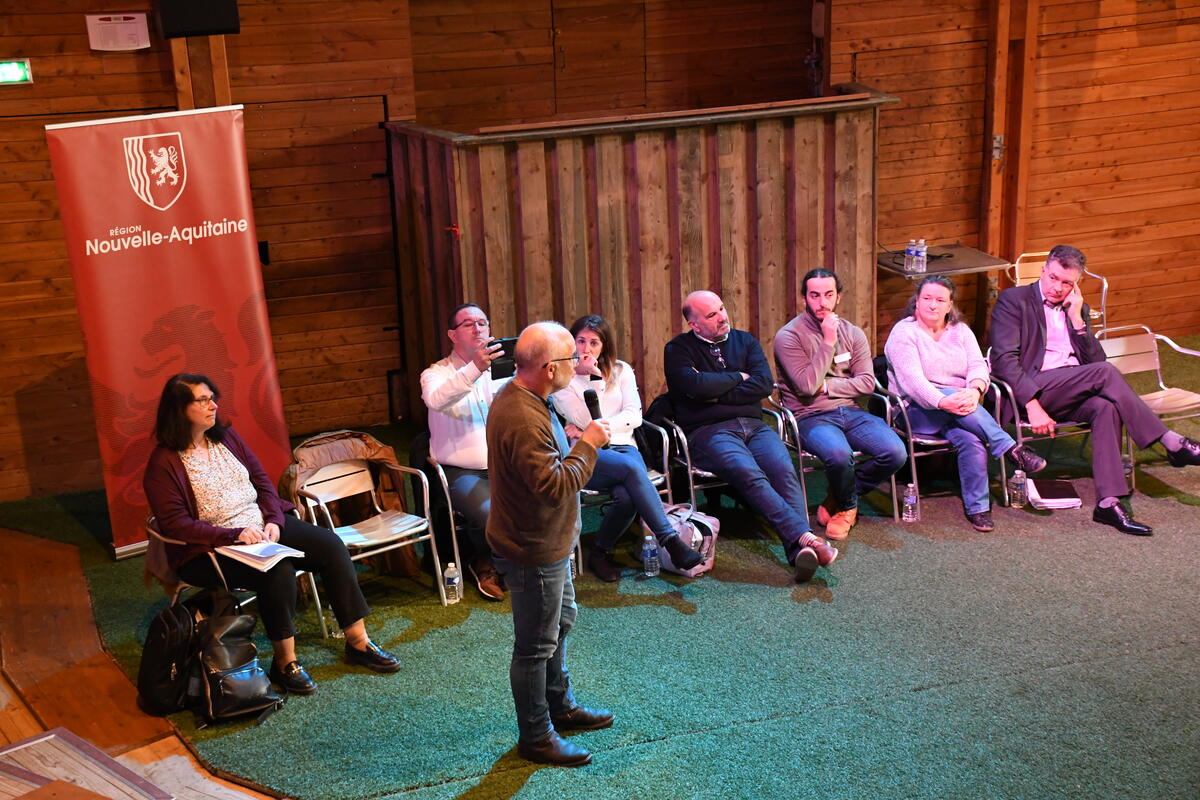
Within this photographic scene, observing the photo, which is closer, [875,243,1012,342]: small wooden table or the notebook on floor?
the notebook on floor

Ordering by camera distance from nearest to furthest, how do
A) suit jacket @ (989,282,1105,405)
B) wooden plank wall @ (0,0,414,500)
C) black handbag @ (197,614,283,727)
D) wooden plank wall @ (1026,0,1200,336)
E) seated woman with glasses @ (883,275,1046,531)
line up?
black handbag @ (197,614,283,727), seated woman with glasses @ (883,275,1046,531), suit jacket @ (989,282,1105,405), wooden plank wall @ (0,0,414,500), wooden plank wall @ (1026,0,1200,336)

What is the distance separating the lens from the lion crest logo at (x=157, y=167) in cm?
567

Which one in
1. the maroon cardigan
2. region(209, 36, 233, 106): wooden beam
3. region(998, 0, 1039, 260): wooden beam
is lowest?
the maroon cardigan

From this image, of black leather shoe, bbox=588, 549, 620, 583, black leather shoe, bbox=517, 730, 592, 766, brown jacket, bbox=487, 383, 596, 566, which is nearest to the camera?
brown jacket, bbox=487, 383, 596, 566

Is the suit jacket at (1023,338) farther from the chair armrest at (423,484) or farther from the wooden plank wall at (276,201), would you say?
the wooden plank wall at (276,201)

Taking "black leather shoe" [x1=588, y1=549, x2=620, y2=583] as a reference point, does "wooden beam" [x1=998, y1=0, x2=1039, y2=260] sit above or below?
above

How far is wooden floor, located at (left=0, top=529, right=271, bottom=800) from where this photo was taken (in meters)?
4.25

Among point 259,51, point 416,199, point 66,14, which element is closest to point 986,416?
point 416,199

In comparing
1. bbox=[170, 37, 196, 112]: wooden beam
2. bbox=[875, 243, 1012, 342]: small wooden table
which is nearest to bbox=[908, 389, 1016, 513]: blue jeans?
bbox=[875, 243, 1012, 342]: small wooden table

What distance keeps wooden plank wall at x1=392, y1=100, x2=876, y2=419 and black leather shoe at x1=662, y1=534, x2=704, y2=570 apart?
1707 millimetres

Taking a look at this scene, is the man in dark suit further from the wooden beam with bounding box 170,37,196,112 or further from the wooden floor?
the wooden beam with bounding box 170,37,196,112

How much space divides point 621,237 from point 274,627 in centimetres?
297

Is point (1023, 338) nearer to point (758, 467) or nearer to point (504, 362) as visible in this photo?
point (758, 467)

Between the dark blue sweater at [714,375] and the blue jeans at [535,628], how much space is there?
1.91 m
